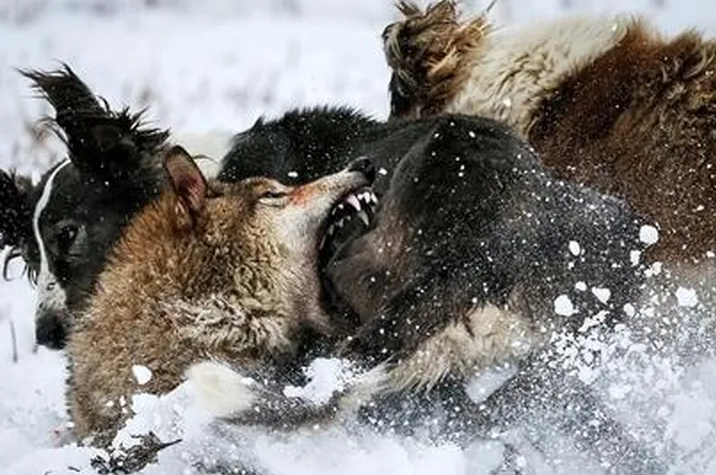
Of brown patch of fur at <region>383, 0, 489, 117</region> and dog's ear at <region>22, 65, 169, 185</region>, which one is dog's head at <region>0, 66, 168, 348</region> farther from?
brown patch of fur at <region>383, 0, 489, 117</region>

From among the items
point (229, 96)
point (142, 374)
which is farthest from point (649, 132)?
point (229, 96)

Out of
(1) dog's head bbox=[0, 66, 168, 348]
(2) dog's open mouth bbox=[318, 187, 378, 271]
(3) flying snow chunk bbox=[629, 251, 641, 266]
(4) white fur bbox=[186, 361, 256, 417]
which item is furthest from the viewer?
(1) dog's head bbox=[0, 66, 168, 348]

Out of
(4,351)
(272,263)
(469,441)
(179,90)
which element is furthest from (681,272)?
(179,90)

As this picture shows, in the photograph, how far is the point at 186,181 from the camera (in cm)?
496

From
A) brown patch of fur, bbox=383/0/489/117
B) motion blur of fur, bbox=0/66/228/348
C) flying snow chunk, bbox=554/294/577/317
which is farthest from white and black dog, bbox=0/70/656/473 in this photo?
motion blur of fur, bbox=0/66/228/348

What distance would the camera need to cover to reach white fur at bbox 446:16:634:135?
20.1 feet

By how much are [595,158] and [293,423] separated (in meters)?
1.74

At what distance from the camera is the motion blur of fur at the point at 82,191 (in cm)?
607

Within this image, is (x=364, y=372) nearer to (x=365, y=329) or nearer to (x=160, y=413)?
(x=365, y=329)

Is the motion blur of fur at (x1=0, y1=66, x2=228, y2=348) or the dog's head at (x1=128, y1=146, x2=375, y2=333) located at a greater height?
the dog's head at (x1=128, y1=146, x2=375, y2=333)

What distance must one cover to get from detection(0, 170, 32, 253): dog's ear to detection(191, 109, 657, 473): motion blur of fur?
204cm

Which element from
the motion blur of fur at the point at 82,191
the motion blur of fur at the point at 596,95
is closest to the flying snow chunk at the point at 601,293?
the motion blur of fur at the point at 596,95

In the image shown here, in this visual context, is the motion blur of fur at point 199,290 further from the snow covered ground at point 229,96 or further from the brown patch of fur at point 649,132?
the brown patch of fur at point 649,132

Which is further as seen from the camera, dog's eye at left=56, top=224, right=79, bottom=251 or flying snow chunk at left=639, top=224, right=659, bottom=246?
dog's eye at left=56, top=224, right=79, bottom=251
